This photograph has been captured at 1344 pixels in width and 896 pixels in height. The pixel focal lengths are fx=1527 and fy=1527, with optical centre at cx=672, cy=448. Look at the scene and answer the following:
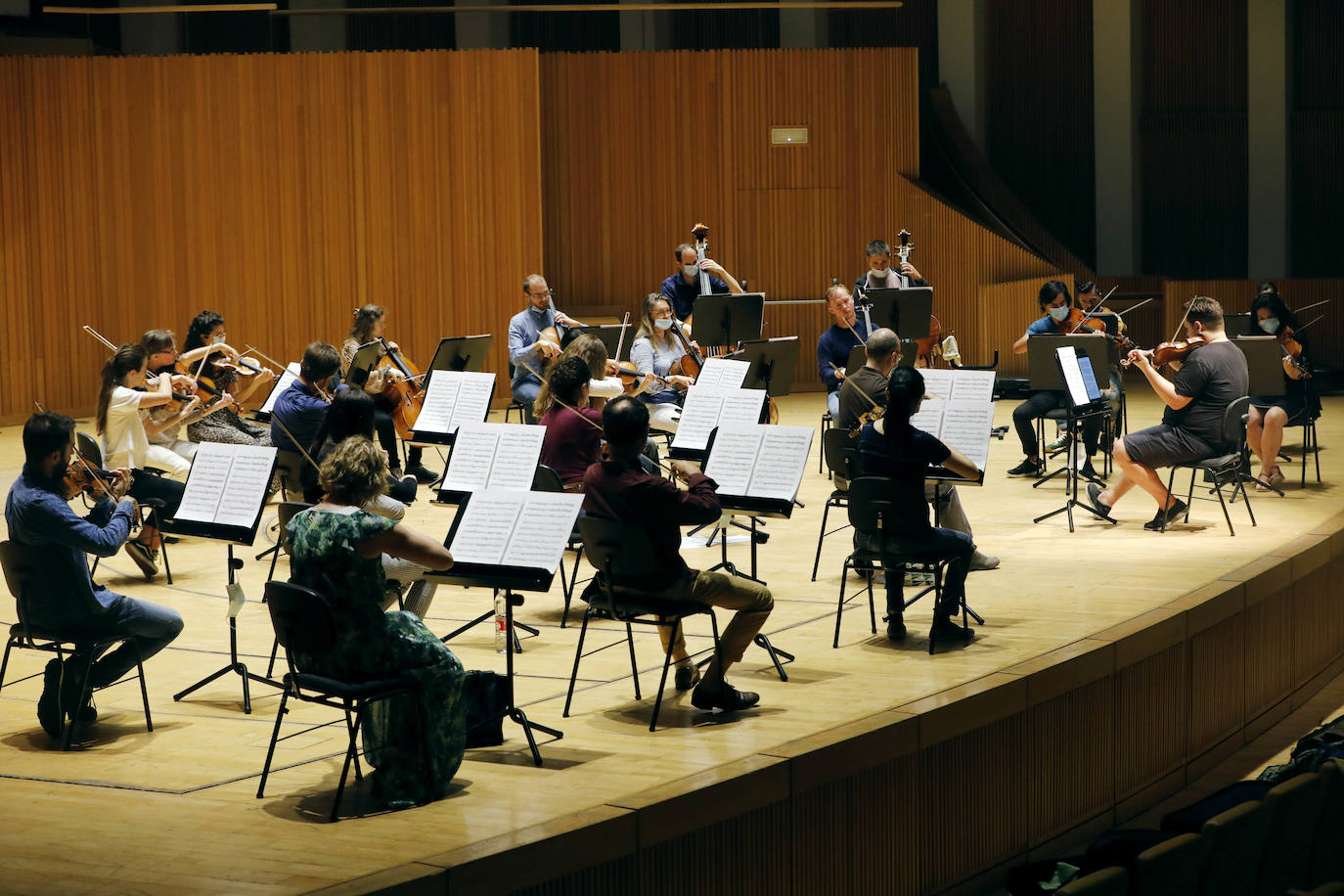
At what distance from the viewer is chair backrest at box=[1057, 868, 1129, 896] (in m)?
3.14

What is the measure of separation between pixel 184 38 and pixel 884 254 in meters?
7.34

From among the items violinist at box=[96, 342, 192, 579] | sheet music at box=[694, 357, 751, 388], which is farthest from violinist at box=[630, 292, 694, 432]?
violinist at box=[96, 342, 192, 579]

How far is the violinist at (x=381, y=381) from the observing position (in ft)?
27.4

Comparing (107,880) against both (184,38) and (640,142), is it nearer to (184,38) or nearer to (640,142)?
(640,142)

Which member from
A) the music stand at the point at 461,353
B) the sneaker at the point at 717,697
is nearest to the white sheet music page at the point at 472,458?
the sneaker at the point at 717,697

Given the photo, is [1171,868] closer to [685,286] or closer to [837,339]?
[837,339]

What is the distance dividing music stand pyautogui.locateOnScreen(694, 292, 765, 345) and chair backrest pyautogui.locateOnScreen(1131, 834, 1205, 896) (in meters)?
5.88

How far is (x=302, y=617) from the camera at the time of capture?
3877mm

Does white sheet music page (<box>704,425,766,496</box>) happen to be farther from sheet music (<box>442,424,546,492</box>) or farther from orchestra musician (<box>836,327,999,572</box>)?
orchestra musician (<box>836,327,999,572</box>)

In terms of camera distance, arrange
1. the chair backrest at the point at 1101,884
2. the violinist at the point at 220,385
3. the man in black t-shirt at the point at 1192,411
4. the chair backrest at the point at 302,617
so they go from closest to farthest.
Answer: the chair backrest at the point at 1101,884
the chair backrest at the point at 302,617
the man in black t-shirt at the point at 1192,411
the violinist at the point at 220,385

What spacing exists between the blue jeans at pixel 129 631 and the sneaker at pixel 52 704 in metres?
0.10

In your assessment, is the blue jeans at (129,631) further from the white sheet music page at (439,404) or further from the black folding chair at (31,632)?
the white sheet music page at (439,404)

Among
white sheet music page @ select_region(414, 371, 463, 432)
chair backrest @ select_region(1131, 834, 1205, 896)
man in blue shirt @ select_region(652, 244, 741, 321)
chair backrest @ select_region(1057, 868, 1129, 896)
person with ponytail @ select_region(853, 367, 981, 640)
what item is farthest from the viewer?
man in blue shirt @ select_region(652, 244, 741, 321)

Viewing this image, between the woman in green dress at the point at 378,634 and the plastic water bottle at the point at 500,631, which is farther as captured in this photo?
the plastic water bottle at the point at 500,631
